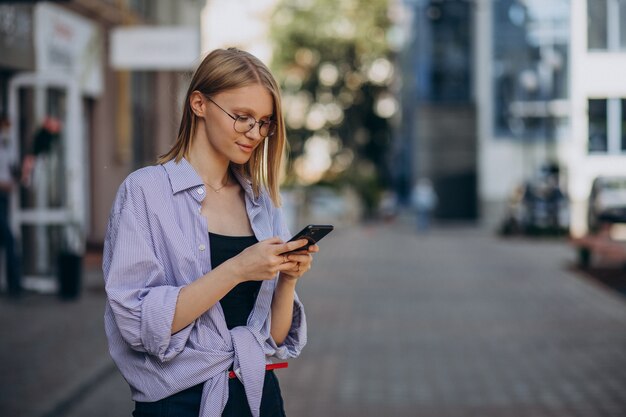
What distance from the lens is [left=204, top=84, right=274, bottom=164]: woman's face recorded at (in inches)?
→ 98.0

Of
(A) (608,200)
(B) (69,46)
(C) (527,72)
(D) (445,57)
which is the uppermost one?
(D) (445,57)

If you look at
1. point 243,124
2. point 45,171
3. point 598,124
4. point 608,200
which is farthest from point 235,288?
point 608,200

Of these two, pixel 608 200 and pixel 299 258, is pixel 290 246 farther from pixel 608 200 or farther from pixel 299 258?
pixel 608 200

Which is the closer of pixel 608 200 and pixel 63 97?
pixel 63 97

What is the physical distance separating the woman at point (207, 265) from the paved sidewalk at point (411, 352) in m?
4.01

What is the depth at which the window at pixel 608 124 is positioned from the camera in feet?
24.1

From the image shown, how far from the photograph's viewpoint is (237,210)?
103 inches

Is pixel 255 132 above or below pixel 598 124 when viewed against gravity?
below

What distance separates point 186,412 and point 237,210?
1.82ft

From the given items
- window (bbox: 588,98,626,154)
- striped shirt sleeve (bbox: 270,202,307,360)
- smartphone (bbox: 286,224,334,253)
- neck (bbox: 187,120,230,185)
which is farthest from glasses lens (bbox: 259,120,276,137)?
window (bbox: 588,98,626,154)

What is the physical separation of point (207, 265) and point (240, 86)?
0.47 meters

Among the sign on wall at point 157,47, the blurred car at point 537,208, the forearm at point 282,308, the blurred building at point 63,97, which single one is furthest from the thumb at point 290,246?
the blurred car at point 537,208

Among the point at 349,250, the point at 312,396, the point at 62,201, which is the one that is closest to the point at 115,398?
the point at 312,396

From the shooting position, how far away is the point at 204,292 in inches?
91.6
